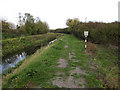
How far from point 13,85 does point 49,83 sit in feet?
5.92

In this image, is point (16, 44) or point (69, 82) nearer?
point (69, 82)

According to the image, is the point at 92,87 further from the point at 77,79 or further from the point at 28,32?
the point at 28,32

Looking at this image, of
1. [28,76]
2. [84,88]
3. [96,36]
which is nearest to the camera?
[84,88]

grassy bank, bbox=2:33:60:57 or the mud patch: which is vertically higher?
grassy bank, bbox=2:33:60:57

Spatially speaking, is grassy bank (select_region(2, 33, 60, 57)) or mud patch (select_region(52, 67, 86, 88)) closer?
mud patch (select_region(52, 67, 86, 88))

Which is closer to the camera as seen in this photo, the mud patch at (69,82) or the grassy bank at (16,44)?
the mud patch at (69,82)

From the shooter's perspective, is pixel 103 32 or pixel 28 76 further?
pixel 103 32

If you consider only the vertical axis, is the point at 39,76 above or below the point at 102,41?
below

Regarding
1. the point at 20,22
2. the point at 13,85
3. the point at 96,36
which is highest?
the point at 20,22

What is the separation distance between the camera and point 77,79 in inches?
174

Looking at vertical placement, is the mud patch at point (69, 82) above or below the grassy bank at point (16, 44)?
below

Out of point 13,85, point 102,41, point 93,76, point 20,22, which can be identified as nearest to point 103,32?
point 102,41

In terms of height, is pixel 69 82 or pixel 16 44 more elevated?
pixel 16 44

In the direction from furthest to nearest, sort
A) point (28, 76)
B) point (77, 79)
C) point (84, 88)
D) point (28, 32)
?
1. point (28, 32)
2. point (28, 76)
3. point (77, 79)
4. point (84, 88)
